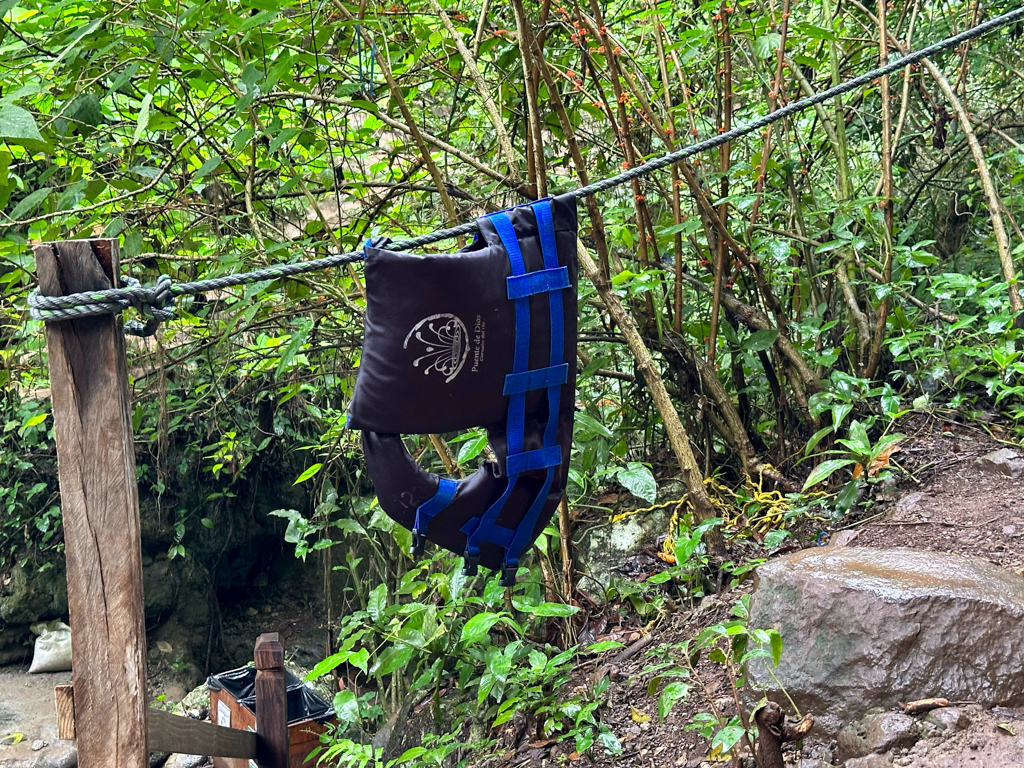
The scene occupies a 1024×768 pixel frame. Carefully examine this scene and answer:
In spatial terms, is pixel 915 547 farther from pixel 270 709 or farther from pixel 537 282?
pixel 270 709

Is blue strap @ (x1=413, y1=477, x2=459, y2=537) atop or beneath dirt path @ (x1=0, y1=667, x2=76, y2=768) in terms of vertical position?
atop

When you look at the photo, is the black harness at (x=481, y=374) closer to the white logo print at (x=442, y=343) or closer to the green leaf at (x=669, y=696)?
the white logo print at (x=442, y=343)

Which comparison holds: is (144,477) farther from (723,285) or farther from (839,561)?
(839,561)

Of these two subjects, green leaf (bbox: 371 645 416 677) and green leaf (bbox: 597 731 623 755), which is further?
green leaf (bbox: 371 645 416 677)

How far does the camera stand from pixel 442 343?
1596 millimetres

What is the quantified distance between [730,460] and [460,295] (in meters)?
2.43

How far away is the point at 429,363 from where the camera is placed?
159 cm

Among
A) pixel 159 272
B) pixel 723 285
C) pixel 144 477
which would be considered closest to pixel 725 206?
pixel 723 285

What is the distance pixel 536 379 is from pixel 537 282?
0.64ft

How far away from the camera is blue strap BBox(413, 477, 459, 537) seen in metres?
1.76

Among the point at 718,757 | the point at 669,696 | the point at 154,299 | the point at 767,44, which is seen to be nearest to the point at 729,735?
the point at 669,696

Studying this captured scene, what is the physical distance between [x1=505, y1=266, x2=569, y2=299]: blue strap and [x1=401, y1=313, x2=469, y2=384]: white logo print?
0.13 metres

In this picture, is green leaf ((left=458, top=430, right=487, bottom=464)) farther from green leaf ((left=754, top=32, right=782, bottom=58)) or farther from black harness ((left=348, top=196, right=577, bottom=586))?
green leaf ((left=754, top=32, right=782, bottom=58))

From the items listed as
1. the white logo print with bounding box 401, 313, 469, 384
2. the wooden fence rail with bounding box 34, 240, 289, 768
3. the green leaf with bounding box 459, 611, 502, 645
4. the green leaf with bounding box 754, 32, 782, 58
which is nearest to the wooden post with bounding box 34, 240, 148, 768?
the wooden fence rail with bounding box 34, 240, 289, 768
